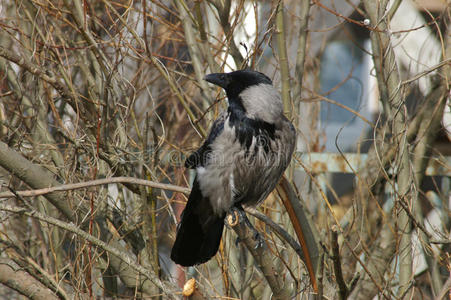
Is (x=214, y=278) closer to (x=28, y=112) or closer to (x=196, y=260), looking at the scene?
(x=196, y=260)

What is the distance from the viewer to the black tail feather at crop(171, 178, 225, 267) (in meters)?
2.83

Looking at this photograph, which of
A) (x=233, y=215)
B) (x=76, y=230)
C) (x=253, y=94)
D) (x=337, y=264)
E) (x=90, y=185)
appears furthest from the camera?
(x=233, y=215)

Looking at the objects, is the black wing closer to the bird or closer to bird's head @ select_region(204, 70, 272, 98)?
the bird

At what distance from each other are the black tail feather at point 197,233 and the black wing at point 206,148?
0.10 m

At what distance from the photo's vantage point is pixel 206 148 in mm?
2801

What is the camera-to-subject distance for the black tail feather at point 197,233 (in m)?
2.83

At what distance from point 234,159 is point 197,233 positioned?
17.4 inches

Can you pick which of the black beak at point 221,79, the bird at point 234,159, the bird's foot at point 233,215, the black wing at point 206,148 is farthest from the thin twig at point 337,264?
the black beak at point 221,79

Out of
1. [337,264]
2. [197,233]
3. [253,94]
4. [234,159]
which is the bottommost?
[197,233]

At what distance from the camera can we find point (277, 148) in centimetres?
276

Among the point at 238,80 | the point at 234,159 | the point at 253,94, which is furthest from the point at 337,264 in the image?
the point at 238,80

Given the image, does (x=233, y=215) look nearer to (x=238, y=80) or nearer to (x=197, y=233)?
(x=197, y=233)

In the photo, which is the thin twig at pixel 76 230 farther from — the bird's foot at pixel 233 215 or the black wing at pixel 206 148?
the black wing at pixel 206 148

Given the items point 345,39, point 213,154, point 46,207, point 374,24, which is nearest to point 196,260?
point 213,154
